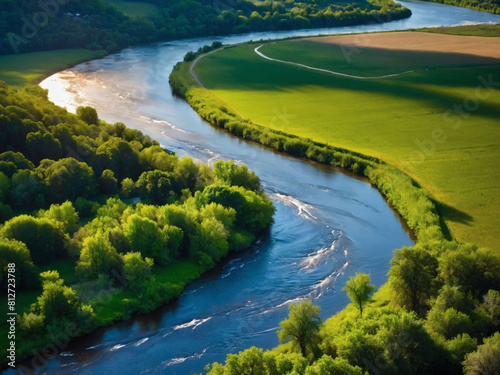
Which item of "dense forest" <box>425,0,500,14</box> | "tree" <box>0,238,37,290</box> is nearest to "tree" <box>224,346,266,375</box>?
"tree" <box>0,238,37,290</box>

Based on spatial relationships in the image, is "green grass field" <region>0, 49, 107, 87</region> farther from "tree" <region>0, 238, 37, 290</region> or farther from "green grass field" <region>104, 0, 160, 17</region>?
"tree" <region>0, 238, 37, 290</region>

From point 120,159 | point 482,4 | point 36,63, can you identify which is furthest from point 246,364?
point 482,4

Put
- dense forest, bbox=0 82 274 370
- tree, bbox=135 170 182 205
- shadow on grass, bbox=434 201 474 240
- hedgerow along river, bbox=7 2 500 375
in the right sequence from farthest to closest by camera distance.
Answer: tree, bbox=135 170 182 205 < shadow on grass, bbox=434 201 474 240 < dense forest, bbox=0 82 274 370 < hedgerow along river, bbox=7 2 500 375

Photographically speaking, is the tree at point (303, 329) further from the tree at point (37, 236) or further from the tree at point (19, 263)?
the tree at point (37, 236)

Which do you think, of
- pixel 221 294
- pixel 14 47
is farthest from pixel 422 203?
pixel 14 47

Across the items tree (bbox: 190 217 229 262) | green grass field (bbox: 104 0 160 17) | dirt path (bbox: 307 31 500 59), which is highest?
green grass field (bbox: 104 0 160 17)

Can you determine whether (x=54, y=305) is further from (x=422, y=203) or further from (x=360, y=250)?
(x=422, y=203)

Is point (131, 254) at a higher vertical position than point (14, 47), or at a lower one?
lower
